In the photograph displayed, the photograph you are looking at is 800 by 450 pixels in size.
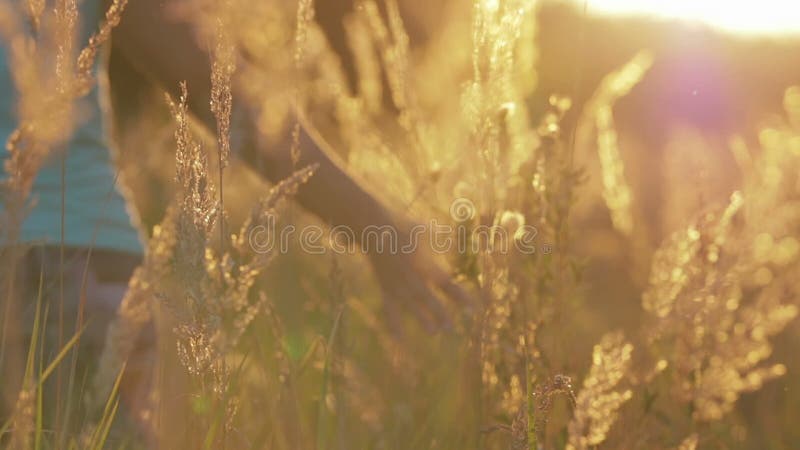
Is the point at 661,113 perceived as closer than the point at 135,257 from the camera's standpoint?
No

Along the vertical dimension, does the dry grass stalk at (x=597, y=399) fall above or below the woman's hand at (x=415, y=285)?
below

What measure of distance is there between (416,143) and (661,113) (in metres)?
4.39

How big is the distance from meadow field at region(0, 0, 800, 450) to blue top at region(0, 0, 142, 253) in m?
0.09

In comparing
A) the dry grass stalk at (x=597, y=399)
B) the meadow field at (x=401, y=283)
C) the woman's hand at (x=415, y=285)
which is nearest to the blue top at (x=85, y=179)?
the meadow field at (x=401, y=283)

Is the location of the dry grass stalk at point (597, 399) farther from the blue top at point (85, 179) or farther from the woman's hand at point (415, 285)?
the blue top at point (85, 179)

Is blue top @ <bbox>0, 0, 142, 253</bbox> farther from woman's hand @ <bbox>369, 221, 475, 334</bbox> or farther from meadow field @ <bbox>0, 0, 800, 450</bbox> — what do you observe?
woman's hand @ <bbox>369, 221, 475, 334</bbox>

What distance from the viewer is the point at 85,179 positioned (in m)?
2.23

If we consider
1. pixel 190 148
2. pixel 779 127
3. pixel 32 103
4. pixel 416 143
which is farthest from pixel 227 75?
pixel 779 127

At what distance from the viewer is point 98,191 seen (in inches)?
88.7

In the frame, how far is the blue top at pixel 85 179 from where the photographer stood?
214cm

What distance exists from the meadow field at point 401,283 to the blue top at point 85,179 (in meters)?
0.09

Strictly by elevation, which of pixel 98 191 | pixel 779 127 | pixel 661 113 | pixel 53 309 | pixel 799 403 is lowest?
pixel 799 403

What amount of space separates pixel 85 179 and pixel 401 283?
0.87m

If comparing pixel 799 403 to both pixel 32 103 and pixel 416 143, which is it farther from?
pixel 32 103
